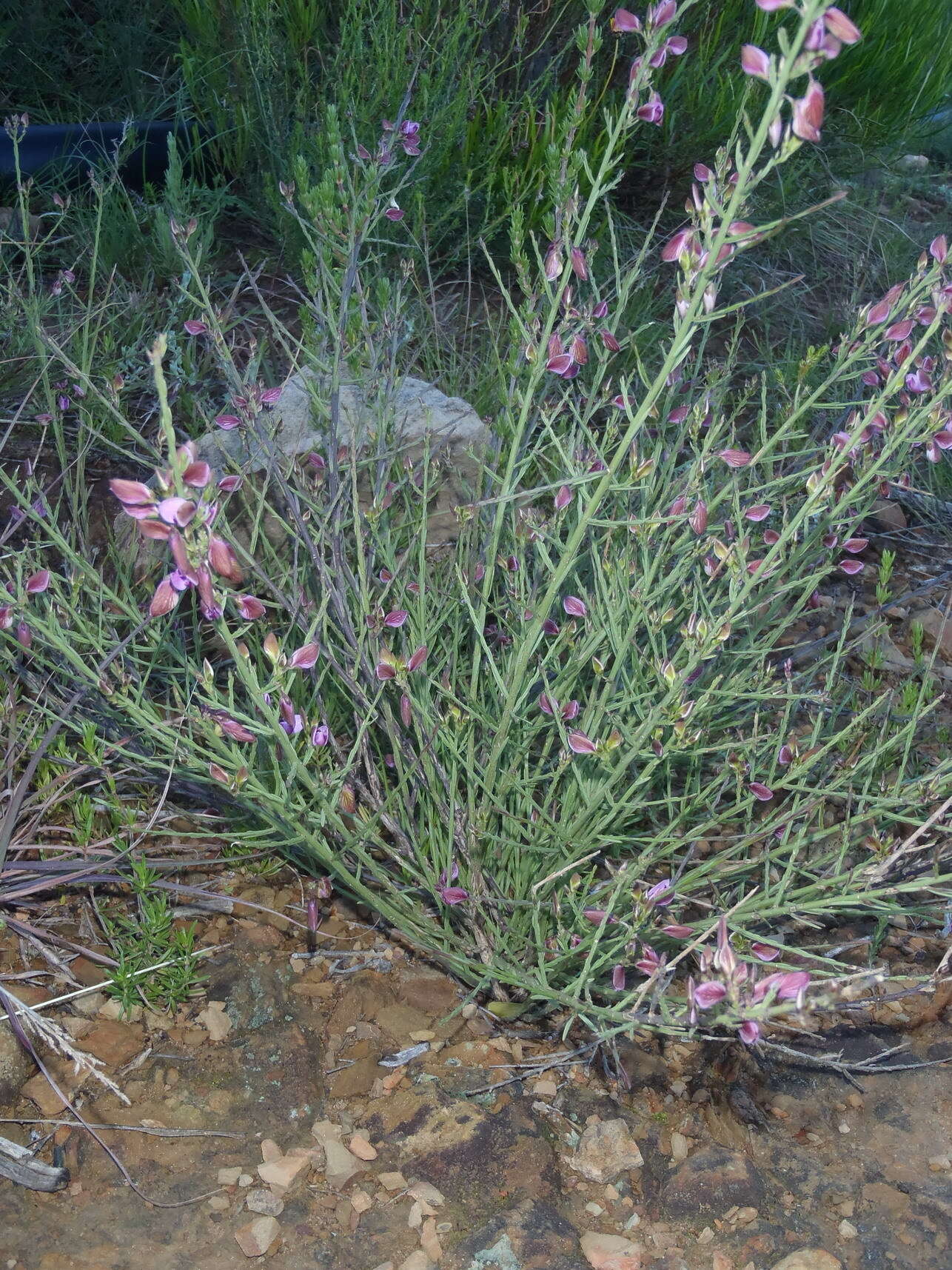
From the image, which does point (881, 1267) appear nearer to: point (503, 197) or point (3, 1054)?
point (3, 1054)

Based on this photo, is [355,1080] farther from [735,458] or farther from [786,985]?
[735,458]

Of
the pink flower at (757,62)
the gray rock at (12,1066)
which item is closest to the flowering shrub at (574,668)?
the pink flower at (757,62)

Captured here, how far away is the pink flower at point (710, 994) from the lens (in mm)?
1192

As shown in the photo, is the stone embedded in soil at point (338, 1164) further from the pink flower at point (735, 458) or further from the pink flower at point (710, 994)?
the pink flower at point (735, 458)

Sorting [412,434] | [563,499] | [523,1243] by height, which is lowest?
[523,1243]

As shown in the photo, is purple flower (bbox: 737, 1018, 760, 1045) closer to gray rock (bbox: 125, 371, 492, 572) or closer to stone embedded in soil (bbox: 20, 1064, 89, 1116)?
stone embedded in soil (bbox: 20, 1064, 89, 1116)

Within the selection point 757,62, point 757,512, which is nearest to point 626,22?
point 757,62

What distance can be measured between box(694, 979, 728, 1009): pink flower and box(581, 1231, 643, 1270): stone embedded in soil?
56 cm

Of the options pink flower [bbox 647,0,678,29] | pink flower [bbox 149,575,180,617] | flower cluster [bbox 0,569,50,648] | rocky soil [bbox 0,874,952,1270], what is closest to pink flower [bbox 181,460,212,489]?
pink flower [bbox 149,575,180,617]

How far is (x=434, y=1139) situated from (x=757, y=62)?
1.47m

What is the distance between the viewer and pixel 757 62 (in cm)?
116

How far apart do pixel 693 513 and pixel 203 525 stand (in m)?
0.71

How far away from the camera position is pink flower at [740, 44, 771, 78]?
3.78 feet

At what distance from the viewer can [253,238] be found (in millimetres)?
3711
